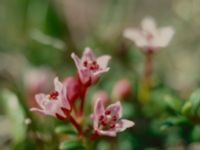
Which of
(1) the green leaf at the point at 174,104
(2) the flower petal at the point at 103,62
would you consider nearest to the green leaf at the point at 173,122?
(1) the green leaf at the point at 174,104

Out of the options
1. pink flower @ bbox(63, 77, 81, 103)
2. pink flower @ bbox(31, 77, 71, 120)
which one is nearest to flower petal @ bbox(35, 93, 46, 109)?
pink flower @ bbox(31, 77, 71, 120)

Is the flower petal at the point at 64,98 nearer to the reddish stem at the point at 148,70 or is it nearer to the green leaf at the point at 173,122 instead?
the green leaf at the point at 173,122

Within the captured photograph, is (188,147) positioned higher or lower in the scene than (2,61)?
lower

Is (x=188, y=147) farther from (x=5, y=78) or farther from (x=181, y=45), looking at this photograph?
(x=5, y=78)

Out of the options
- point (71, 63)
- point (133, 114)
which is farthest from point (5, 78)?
point (133, 114)

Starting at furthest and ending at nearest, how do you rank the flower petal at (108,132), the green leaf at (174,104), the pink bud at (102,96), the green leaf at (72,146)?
the pink bud at (102,96)
the green leaf at (174,104)
the green leaf at (72,146)
the flower petal at (108,132)

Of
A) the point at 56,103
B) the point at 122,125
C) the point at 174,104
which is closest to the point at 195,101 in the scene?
the point at 174,104
